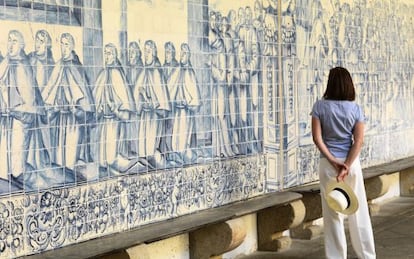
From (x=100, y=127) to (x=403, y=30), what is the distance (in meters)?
7.09

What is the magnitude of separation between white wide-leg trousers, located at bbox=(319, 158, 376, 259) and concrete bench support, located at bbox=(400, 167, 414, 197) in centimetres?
502

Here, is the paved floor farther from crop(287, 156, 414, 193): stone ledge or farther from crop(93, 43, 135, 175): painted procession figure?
crop(93, 43, 135, 175): painted procession figure

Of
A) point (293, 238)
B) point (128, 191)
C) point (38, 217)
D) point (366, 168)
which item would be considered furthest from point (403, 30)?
point (38, 217)

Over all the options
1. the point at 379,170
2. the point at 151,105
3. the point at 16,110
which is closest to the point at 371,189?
the point at 379,170

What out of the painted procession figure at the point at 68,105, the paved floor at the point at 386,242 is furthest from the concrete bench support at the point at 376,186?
the painted procession figure at the point at 68,105

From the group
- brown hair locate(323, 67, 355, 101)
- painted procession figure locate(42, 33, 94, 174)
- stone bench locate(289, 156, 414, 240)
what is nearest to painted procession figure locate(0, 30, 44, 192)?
painted procession figure locate(42, 33, 94, 174)

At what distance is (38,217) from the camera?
19.0 feet

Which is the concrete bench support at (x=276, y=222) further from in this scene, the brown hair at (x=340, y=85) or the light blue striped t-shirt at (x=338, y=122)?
the brown hair at (x=340, y=85)

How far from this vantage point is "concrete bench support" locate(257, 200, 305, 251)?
839 centimetres

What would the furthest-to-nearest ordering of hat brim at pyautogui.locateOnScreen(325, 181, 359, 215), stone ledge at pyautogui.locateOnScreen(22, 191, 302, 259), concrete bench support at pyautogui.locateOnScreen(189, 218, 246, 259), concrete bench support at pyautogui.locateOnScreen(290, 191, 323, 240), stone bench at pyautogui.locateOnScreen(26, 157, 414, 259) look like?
concrete bench support at pyautogui.locateOnScreen(290, 191, 323, 240)
hat brim at pyautogui.locateOnScreen(325, 181, 359, 215)
concrete bench support at pyautogui.locateOnScreen(189, 218, 246, 259)
stone bench at pyautogui.locateOnScreen(26, 157, 414, 259)
stone ledge at pyautogui.locateOnScreen(22, 191, 302, 259)

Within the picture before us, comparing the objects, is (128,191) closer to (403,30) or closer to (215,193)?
(215,193)

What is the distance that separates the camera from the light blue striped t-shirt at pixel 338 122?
764 cm

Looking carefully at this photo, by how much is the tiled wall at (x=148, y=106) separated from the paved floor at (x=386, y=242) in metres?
0.63

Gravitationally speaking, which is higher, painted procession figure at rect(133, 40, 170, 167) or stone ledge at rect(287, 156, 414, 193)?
painted procession figure at rect(133, 40, 170, 167)
